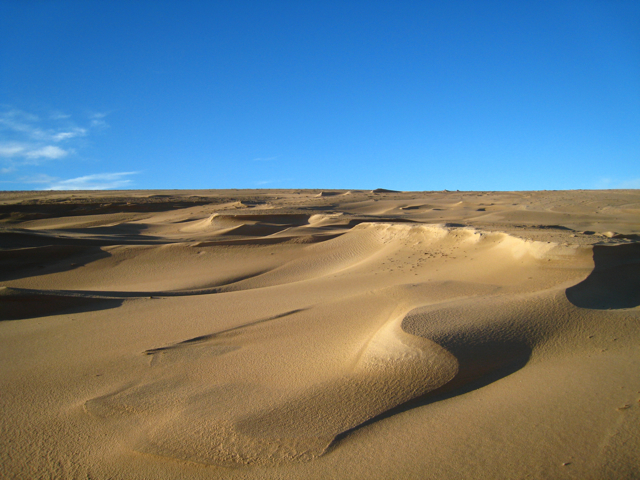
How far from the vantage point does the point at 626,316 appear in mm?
2797

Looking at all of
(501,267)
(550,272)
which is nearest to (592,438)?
(550,272)

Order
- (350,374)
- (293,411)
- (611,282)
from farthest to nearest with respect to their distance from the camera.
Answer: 1. (611,282)
2. (350,374)
3. (293,411)

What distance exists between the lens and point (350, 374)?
7.63 feet

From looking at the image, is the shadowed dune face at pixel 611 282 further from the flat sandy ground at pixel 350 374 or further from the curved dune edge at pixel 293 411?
the curved dune edge at pixel 293 411

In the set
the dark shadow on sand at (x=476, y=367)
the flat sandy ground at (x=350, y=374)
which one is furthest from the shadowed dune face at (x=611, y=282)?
the dark shadow on sand at (x=476, y=367)

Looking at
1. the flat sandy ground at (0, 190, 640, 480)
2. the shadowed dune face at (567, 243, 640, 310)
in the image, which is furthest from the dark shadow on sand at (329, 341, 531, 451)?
the shadowed dune face at (567, 243, 640, 310)

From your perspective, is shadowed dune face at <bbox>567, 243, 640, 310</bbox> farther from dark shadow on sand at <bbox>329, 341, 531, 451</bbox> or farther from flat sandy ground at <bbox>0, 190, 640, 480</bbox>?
dark shadow on sand at <bbox>329, 341, 531, 451</bbox>

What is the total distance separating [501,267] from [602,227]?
6612 millimetres

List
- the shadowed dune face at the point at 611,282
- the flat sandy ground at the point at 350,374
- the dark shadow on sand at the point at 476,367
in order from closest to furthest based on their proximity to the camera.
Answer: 1. the flat sandy ground at the point at 350,374
2. the dark shadow on sand at the point at 476,367
3. the shadowed dune face at the point at 611,282

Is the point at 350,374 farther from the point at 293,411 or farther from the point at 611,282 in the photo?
the point at 611,282

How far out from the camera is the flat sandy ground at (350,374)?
1743mm

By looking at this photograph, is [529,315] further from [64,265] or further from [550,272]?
[64,265]

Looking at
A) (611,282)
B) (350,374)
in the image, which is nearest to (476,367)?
(350,374)

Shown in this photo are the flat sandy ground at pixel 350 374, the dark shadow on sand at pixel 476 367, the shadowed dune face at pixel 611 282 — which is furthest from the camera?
the shadowed dune face at pixel 611 282
